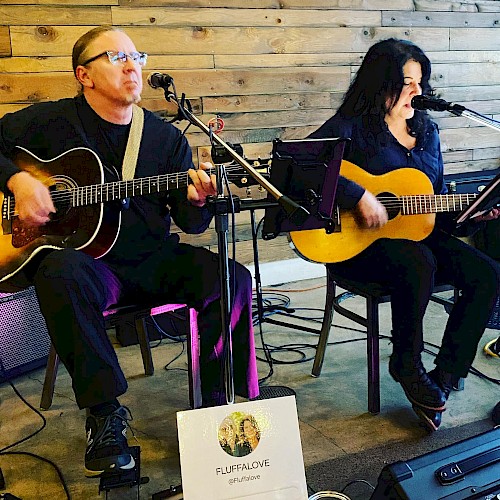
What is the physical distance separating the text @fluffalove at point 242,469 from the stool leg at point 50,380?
38.3 inches

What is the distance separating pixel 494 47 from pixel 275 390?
2741 millimetres

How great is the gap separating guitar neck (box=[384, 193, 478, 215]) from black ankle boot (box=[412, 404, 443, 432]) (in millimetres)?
647

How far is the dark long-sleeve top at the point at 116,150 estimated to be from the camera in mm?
1938

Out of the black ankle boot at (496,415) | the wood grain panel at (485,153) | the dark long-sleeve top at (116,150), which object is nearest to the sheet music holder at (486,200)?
the black ankle boot at (496,415)

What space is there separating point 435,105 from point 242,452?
1032 millimetres

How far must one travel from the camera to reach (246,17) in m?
3.02

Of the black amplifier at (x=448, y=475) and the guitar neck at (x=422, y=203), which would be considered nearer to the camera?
the black amplifier at (x=448, y=475)

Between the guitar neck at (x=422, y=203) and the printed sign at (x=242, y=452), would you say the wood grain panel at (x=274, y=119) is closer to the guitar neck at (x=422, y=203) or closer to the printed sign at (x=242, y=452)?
the guitar neck at (x=422, y=203)

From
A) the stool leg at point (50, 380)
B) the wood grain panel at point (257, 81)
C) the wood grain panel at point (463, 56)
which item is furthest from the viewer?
the wood grain panel at point (463, 56)

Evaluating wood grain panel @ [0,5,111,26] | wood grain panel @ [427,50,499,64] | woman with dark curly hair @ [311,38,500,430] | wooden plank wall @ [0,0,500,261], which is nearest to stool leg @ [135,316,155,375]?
woman with dark curly hair @ [311,38,500,430]

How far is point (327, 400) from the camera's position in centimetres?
211

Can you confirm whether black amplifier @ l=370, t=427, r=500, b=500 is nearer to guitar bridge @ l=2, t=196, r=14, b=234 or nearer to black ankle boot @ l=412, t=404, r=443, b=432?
black ankle boot @ l=412, t=404, r=443, b=432

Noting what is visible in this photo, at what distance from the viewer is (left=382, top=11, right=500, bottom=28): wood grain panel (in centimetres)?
338

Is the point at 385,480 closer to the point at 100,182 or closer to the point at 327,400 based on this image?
the point at 327,400
